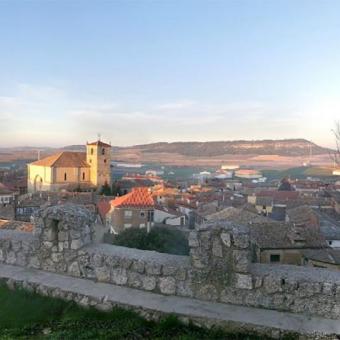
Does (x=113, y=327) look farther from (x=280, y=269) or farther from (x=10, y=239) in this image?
(x=10, y=239)

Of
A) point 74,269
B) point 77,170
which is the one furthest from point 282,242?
point 77,170

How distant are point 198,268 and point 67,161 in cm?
7766

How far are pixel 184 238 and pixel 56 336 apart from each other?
19188 mm

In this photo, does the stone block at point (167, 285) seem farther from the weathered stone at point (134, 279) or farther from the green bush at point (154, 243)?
the green bush at point (154, 243)

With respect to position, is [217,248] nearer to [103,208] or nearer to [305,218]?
[305,218]

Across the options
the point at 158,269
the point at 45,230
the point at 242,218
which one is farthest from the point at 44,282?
the point at 242,218

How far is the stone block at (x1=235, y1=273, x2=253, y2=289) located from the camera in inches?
189

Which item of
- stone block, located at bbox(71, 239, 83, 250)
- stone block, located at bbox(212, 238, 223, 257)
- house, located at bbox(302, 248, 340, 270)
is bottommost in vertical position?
house, located at bbox(302, 248, 340, 270)

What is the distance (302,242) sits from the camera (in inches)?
1013

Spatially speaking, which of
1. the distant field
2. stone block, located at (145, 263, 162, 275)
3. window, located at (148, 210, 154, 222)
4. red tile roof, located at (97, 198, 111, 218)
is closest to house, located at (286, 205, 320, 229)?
window, located at (148, 210, 154, 222)

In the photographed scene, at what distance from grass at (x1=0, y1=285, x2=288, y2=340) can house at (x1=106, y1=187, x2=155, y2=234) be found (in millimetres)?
33916

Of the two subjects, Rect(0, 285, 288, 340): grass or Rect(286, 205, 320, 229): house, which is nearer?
Rect(0, 285, 288, 340): grass

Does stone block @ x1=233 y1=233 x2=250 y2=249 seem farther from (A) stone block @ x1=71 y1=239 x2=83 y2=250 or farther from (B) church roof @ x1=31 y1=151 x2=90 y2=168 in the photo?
(B) church roof @ x1=31 y1=151 x2=90 y2=168

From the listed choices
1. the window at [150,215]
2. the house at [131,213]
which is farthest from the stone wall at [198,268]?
the window at [150,215]
